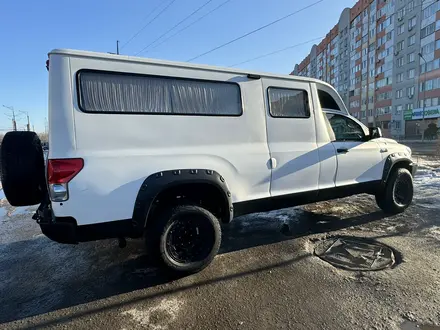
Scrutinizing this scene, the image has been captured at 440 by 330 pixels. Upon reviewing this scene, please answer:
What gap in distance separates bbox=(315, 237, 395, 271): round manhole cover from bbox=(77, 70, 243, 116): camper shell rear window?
2211mm

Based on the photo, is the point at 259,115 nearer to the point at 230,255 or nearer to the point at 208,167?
the point at 208,167

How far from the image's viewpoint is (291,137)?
4000 millimetres

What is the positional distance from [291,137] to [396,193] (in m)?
2.85

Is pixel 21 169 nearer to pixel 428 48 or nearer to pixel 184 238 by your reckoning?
pixel 184 238

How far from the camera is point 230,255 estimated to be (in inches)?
153

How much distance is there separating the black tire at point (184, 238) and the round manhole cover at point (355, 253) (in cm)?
154

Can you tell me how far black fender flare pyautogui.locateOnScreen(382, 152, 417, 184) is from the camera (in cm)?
509

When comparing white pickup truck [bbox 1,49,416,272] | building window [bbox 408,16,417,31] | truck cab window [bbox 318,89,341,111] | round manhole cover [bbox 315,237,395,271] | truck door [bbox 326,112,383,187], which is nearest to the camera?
white pickup truck [bbox 1,49,416,272]

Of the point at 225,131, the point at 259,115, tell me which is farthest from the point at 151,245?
the point at 259,115

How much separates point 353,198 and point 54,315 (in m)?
6.20

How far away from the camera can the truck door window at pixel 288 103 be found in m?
3.88

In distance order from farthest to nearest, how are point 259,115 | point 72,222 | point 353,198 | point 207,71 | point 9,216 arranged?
point 353,198 → point 9,216 → point 259,115 → point 207,71 → point 72,222

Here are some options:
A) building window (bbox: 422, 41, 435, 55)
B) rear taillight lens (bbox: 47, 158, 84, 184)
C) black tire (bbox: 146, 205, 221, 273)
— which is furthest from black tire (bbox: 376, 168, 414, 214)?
building window (bbox: 422, 41, 435, 55)

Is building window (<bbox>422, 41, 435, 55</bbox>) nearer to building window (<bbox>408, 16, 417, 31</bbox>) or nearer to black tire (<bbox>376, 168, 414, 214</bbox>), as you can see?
building window (<bbox>408, 16, 417, 31</bbox>)
